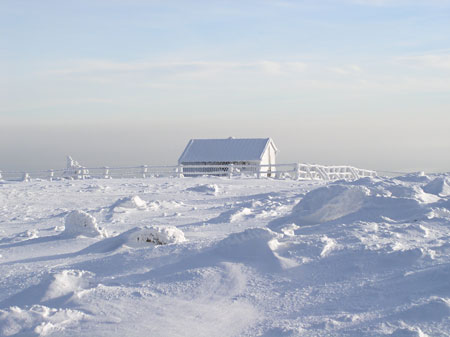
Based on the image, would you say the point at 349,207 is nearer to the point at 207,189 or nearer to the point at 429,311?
the point at 429,311

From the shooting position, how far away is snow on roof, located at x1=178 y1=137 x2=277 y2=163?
148 feet

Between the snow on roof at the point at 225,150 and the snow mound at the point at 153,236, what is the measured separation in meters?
35.5

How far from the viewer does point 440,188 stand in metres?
13.5

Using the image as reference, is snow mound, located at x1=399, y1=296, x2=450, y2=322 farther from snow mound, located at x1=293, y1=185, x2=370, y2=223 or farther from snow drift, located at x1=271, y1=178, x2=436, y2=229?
snow mound, located at x1=293, y1=185, x2=370, y2=223

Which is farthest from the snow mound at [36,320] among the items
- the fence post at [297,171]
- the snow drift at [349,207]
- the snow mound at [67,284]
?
the fence post at [297,171]

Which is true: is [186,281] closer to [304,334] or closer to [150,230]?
[304,334]

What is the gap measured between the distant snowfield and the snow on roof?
Answer: 33.8m

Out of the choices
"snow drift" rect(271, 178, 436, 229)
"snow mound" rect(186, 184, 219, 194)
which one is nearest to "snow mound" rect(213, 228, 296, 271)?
"snow drift" rect(271, 178, 436, 229)

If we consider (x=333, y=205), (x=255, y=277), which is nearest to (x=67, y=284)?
(x=255, y=277)

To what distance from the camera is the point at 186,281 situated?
6.53m

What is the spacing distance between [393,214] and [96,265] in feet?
18.0

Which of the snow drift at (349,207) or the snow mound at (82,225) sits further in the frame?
the snow mound at (82,225)

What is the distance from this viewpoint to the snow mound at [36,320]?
5312mm

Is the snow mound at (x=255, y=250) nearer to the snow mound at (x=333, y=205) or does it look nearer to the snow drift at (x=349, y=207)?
the snow drift at (x=349, y=207)
